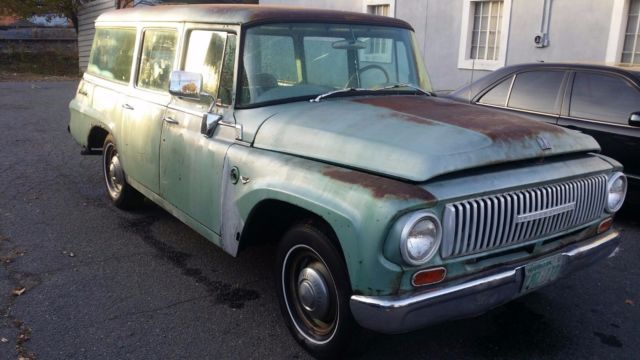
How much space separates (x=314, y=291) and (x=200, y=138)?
1.46 metres

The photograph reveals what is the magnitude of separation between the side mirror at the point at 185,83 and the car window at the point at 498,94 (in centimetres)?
398

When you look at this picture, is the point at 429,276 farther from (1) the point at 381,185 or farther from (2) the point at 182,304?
(2) the point at 182,304

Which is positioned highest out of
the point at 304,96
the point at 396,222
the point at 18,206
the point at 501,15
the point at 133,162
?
the point at 501,15

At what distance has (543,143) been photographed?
322 centimetres

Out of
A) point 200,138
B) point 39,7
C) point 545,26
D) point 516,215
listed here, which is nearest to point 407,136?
point 516,215

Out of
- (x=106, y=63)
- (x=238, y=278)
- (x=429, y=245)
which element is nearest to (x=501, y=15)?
(x=106, y=63)

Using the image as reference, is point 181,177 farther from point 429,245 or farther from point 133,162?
point 429,245

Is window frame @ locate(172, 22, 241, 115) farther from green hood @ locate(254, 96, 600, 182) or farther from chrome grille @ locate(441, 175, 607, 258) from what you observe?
chrome grille @ locate(441, 175, 607, 258)

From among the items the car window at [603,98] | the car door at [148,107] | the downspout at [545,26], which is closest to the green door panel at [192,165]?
the car door at [148,107]

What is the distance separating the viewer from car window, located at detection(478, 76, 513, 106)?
262 inches

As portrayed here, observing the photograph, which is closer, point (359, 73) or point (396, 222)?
point (396, 222)

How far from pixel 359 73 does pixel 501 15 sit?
8.64m

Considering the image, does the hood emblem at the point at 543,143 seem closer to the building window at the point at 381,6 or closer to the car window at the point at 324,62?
the car window at the point at 324,62

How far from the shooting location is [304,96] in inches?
152
